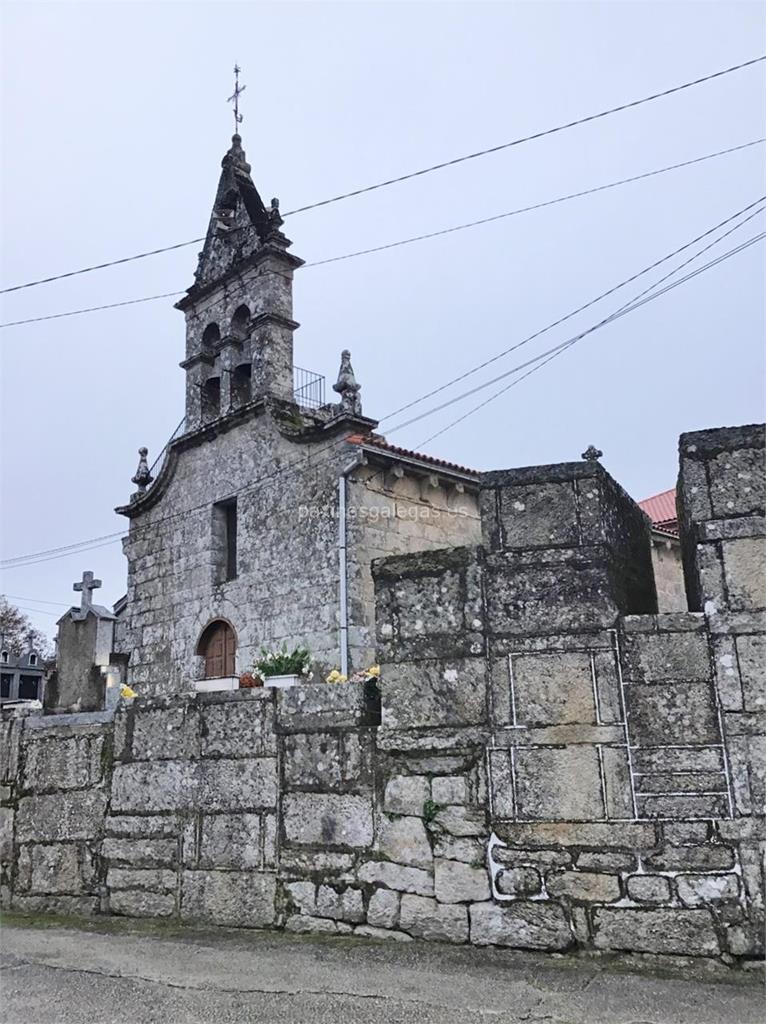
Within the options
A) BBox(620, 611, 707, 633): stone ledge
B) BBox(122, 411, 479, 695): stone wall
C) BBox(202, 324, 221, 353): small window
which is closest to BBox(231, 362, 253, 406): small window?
BBox(122, 411, 479, 695): stone wall

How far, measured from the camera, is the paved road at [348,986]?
295 centimetres

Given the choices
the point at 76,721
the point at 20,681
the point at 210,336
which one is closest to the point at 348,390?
the point at 210,336

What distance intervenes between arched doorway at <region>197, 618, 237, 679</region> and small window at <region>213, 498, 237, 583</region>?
82 cm

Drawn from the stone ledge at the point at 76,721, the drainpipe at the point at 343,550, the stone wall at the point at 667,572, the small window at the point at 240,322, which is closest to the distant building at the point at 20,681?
the small window at the point at 240,322

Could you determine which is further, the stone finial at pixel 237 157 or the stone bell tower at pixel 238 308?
the stone finial at pixel 237 157

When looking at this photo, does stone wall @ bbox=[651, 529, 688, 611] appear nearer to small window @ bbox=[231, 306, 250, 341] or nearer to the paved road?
small window @ bbox=[231, 306, 250, 341]

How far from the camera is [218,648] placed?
1423 centimetres

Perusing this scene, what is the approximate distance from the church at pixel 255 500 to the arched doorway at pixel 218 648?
0.03m

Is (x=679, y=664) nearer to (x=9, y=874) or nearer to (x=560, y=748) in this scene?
(x=560, y=748)

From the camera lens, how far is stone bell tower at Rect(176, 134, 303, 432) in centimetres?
1479

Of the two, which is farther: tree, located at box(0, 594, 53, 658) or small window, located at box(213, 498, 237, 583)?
tree, located at box(0, 594, 53, 658)

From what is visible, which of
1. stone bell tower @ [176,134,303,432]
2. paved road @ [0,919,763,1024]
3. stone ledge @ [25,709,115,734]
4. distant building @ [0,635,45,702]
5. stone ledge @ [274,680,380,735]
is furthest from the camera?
distant building @ [0,635,45,702]

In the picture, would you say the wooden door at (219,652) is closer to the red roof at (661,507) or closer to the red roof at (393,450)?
the red roof at (393,450)

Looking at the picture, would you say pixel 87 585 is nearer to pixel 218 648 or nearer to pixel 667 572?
pixel 218 648
